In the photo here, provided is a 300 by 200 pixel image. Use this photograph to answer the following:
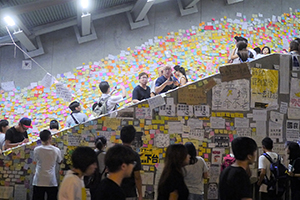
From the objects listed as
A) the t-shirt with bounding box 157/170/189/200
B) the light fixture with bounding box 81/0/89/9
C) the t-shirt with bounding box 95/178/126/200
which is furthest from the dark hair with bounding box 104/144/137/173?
the light fixture with bounding box 81/0/89/9

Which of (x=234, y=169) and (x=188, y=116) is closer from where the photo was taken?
(x=234, y=169)

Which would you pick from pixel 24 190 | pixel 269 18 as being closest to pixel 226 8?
pixel 269 18

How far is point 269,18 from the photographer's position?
10172mm

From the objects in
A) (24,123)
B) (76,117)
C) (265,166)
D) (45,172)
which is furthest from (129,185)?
(76,117)

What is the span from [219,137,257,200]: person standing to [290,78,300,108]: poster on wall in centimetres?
314

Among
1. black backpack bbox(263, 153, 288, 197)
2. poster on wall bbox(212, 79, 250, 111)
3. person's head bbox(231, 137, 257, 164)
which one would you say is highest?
poster on wall bbox(212, 79, 250, 111)

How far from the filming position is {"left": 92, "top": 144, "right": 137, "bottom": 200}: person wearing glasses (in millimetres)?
2467

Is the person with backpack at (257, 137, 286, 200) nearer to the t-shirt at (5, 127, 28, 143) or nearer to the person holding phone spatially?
the person holding phone

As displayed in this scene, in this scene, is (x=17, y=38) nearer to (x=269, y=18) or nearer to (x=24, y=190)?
(x=24, y=190)

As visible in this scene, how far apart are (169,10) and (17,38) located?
386 cm

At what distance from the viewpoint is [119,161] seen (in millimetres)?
2666

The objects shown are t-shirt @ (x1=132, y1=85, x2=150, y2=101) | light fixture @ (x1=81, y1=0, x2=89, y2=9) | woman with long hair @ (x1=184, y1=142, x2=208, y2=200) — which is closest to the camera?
woman with long hair @ (x1=184, y1=142, x2=208, y2=200)

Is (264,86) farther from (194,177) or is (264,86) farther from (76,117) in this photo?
(76,117)

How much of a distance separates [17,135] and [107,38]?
404 cm
